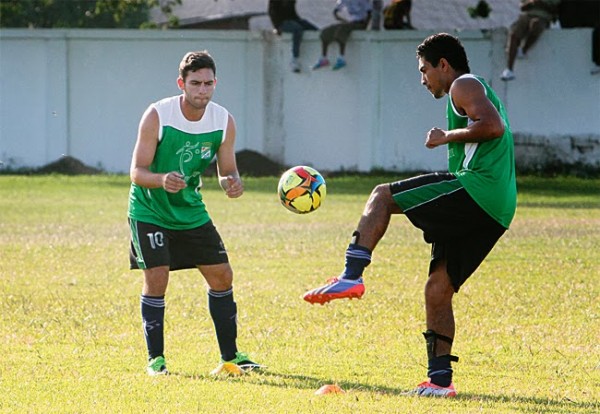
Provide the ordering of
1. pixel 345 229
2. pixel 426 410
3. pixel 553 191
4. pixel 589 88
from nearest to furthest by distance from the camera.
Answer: pixel 426 410
pixel 345 229
pixel 553 191
pixel 589 88

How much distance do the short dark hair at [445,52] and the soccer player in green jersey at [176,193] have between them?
1330 millimetres

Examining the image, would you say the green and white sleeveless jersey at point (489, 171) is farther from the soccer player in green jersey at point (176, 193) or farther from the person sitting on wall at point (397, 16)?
the person sitting on wall at point (397, 16)

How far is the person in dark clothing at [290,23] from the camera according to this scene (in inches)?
1140

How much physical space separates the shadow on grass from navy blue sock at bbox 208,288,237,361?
0.26 meters

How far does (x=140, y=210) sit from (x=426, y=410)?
2.23 meters

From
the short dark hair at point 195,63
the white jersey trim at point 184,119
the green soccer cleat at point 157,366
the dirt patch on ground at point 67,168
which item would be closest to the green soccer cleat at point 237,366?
the green soccer cleat at point 157,366

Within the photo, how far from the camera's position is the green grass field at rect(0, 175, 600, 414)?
7.21 meters

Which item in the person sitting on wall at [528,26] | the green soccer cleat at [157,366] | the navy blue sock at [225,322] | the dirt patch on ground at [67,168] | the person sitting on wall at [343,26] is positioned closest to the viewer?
the green soccer cleat at [157,366]

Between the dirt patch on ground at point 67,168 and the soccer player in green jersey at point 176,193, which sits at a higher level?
the soccer player in green jersey at point 176,193

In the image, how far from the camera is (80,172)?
30.2 meters

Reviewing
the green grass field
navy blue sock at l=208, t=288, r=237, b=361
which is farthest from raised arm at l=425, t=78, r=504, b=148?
navy blue sock at l=208, t=288, r=237, b=361

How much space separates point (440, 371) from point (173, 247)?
70.6 inches

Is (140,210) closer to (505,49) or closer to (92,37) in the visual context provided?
(505,49)

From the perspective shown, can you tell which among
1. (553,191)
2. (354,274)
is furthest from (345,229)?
(354,274)
